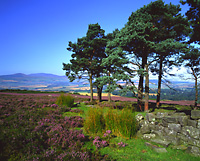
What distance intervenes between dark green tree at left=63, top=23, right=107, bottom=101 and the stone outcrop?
38.4 feet

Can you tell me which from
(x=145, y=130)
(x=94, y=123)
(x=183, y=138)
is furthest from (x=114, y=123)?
(x=183, y=138)

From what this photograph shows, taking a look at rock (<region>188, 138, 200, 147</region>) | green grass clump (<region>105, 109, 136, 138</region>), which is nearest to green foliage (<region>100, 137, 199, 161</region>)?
rock (<region>188, 138, 200, 147</region>)

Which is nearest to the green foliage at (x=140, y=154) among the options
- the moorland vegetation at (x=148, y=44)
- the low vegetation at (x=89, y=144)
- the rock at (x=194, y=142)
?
the low vegetation at (x=89, y=144)

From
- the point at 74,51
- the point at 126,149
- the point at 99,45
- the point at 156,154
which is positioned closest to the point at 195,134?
the point at 156,154

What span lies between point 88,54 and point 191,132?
1539 centimetres

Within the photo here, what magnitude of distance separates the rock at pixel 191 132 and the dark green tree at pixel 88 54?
1287 centimetres

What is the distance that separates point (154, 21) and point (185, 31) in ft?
9.17

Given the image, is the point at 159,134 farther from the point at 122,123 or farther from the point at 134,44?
the point at 134,44

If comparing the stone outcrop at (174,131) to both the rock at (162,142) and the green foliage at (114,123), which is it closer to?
the rock at (162,142)

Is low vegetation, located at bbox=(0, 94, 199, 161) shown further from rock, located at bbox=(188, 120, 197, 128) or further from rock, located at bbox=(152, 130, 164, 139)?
rock, located at bbox=(188, 120, 197, 128)

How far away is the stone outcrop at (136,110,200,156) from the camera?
503 cm

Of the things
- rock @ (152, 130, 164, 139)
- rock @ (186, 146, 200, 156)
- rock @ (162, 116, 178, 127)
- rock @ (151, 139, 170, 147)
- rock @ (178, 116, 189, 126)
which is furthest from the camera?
rock @ (152, 130, 164, 139)

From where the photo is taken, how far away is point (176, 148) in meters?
4.99

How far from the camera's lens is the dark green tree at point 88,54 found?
56.3 feet
